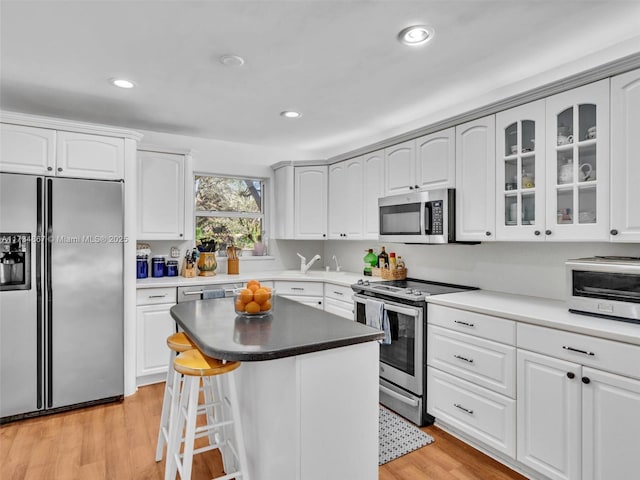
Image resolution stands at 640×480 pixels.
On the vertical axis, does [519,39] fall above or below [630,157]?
above

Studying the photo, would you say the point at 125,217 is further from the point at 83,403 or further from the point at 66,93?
the point at 83,403

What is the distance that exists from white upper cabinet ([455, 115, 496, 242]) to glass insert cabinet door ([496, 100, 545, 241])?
0.05 m

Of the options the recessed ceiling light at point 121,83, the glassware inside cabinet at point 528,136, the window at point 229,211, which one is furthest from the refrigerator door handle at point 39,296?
the glassware inside cabinet at point 528,136

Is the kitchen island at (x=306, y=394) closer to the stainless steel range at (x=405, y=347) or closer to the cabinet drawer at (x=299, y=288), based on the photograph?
the stainless steel range at (x=405, y=347)

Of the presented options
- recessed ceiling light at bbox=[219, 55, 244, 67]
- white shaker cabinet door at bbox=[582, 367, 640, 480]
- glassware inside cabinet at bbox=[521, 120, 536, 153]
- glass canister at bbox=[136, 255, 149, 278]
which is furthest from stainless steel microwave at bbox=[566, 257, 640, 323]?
glass canister at bbox=[136, 255, 149, 278]

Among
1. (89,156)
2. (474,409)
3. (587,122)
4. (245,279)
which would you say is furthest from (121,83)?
(474,409)

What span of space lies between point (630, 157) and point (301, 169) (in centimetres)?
309

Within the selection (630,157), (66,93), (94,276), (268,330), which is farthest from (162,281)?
(630,157)

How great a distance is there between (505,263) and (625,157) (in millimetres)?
1119

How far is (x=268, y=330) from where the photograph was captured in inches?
69.0

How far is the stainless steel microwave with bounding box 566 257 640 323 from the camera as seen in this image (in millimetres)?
1849

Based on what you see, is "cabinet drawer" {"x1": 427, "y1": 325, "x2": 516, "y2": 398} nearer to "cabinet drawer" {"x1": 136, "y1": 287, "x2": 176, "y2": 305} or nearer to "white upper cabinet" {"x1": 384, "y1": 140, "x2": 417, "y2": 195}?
"white upper cabinet" {"x1": 384, "y1": 140, "x2": 417, "y2": 195}

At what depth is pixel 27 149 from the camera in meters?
2.86

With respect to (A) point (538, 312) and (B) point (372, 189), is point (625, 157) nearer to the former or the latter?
(A) point (538, 312)
